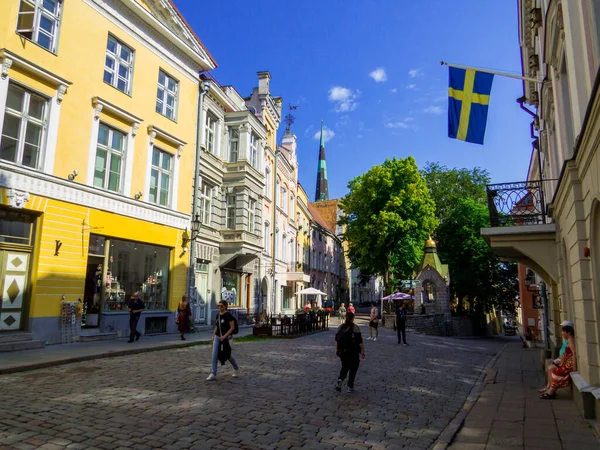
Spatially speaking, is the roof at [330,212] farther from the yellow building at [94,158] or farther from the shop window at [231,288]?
the yellow building at [94,158]

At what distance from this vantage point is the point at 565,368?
8.43 metres

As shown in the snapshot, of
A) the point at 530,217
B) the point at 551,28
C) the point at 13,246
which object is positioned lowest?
the point at 13,246

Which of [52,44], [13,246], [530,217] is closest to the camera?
[530,217]

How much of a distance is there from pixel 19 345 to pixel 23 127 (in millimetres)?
6442

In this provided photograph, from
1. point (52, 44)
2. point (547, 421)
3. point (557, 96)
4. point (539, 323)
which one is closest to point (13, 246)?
point (52, 44)

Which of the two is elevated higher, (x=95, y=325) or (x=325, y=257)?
(x=325, y=257)

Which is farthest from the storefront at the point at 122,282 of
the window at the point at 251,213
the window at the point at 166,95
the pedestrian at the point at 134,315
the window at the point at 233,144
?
the window at the point at 233,144

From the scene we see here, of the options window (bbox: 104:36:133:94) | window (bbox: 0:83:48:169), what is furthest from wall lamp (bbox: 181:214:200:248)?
window (bbox: 0:83:48:169)

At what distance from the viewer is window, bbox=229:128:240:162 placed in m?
25.4

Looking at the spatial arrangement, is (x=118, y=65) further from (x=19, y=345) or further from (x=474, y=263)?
(x=474, y=263)

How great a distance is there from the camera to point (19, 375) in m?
9.27

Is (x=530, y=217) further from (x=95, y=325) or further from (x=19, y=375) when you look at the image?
(x=95, y=325)

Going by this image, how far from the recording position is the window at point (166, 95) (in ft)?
64.4

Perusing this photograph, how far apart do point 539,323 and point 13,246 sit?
1250 inches
